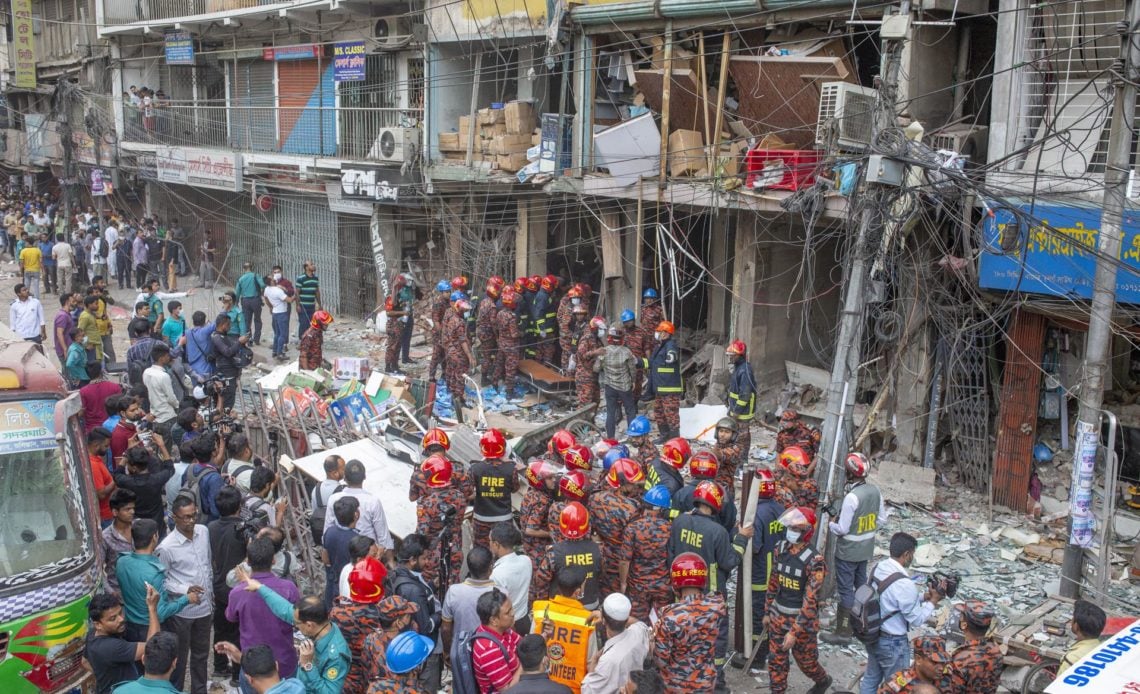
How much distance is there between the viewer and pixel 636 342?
13297mm

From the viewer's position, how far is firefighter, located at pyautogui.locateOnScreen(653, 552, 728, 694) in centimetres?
582

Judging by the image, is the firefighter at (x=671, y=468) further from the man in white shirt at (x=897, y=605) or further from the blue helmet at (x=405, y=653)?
the blue helmet at (x=405, y=653)

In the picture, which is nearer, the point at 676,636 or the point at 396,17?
the point at 676,636

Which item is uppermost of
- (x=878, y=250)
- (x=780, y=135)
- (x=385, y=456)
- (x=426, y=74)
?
(x=426, y=74)

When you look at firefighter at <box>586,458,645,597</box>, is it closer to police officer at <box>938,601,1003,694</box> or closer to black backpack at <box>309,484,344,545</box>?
black backpack at <box>309,484,344,545</box>

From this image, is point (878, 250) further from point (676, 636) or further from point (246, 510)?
point (246, 510)

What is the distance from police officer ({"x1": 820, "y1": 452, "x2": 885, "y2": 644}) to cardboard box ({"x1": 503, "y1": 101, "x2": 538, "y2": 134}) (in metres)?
10.3

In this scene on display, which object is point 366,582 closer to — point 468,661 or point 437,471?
point 468,661

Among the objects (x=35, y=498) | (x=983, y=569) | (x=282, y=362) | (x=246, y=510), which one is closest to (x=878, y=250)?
(x=983, y=569)

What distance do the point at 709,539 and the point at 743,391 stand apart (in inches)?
198

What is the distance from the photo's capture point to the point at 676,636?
19.1 feet

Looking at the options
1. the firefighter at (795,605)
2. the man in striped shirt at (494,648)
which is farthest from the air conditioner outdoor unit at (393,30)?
the man in striped shirt at (494,648)

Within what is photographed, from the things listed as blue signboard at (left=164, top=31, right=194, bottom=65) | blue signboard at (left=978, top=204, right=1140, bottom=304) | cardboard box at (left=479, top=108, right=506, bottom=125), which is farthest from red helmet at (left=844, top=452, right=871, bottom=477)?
blue signboard at (left=164, top=31, right=194, bottom=65)

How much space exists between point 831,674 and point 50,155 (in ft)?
104
